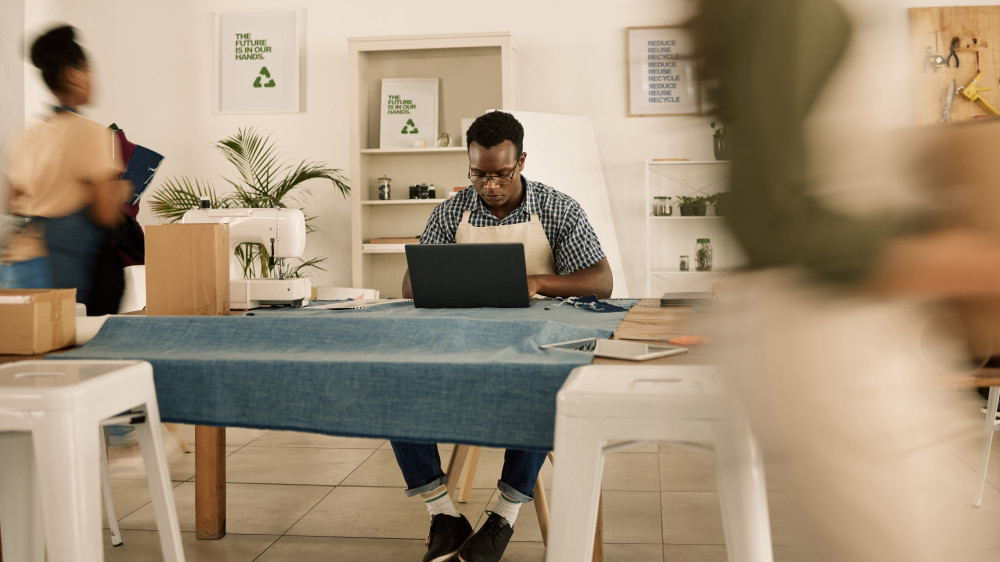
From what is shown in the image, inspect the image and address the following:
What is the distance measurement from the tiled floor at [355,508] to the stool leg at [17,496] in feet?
2.63

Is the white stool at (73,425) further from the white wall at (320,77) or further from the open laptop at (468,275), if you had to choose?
the white wall at (320,77)

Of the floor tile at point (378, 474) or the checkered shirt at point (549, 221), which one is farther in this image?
the floor tile at point (378, 474)

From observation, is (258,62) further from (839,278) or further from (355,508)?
(839,278)

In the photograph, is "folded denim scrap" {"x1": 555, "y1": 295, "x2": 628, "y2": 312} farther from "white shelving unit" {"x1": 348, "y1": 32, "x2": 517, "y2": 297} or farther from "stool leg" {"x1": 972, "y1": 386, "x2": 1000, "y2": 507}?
"white shelving unit" {"x1": 348, "y1": 32, "x2": 517, "y2": 297}

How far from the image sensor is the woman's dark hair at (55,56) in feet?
8.36

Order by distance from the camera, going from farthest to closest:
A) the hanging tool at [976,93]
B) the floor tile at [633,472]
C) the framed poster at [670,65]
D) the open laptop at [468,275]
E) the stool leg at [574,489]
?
the hanging tool at [976,93] < the floor tile at [633,472] < the open laptop at [468,275] < the stool leg at [574,489] < the framed poster at [670,65]

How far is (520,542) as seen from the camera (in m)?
2.33

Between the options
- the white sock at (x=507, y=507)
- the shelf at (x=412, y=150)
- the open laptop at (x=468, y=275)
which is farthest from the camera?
the shelf at (x=412, y=150)

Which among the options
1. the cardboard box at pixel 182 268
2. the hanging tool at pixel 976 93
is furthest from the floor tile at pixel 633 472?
the hanging tool at pixel 976 93

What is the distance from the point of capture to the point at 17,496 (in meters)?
1.50

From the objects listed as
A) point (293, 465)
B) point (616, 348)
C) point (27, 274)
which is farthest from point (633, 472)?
point (27, 274)

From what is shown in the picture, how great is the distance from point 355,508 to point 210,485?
511 mm

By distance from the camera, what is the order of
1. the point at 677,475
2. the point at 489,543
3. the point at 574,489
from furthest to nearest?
the point at 677,475 < the point at 489,543 < the point at 574,489

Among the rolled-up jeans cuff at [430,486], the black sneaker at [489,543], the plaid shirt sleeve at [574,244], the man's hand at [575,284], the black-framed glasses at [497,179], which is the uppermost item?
the black-framed glasses at [497,179]
